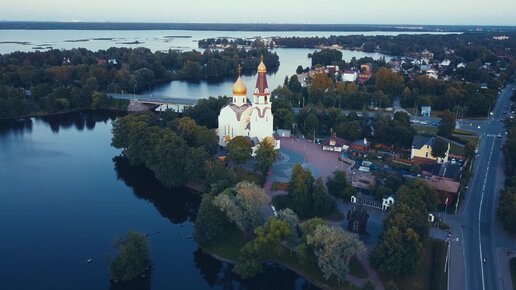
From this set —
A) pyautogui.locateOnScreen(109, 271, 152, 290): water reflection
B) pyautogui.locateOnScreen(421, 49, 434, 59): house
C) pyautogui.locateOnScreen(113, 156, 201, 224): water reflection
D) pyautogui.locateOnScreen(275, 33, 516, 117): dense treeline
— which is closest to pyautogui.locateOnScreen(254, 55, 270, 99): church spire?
pyautogui.locateOnScreen(113, 156, 201, 224): water reflection

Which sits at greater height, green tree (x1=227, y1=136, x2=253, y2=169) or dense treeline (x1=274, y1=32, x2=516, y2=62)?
dense treeline (x1=274, y1=32, x2=516, y2=62)

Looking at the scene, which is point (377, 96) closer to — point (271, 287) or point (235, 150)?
point (235, 150)

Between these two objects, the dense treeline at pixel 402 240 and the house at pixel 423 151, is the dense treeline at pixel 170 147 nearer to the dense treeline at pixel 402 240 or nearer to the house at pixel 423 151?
the dense treeline at pixel 402 240

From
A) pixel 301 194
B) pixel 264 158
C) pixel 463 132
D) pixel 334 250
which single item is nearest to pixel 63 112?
pixel 264 158

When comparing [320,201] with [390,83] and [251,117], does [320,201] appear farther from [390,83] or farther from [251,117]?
[390,83]

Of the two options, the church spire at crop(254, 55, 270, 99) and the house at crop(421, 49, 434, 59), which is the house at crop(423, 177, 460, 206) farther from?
the house at crop(421, 49, 434, 59)
